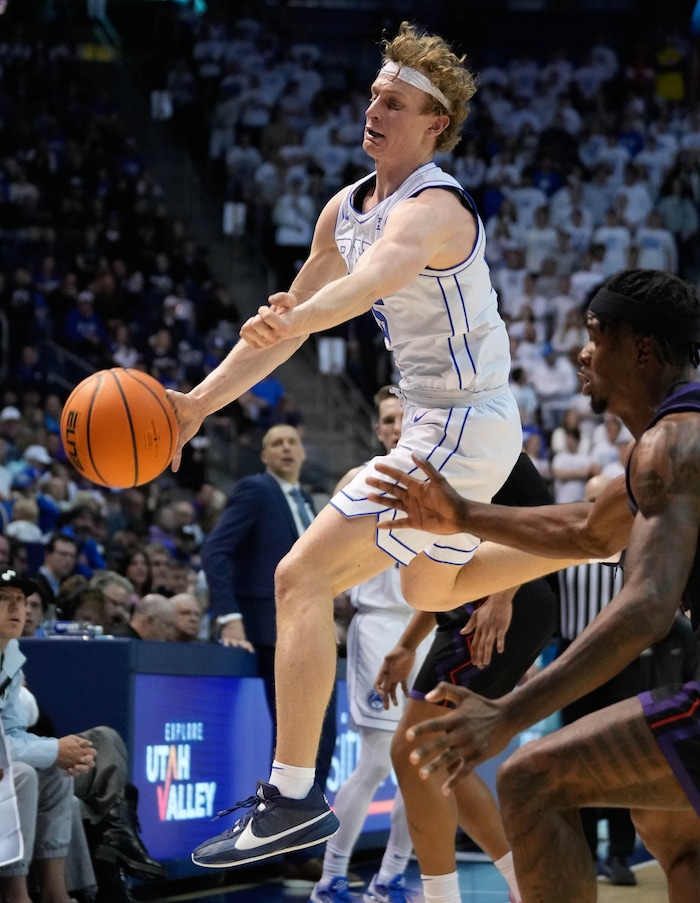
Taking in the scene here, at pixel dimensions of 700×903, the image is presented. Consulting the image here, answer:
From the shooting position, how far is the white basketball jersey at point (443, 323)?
4512 millimetres

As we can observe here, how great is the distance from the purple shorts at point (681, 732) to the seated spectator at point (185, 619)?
179 inches

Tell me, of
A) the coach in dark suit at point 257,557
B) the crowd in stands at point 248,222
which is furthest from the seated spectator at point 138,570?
the coach in dark suit at point 257,557

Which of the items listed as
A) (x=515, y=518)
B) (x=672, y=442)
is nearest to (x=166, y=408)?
(x=515, y=518)

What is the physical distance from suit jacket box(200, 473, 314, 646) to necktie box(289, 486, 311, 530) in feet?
Result: 0.30

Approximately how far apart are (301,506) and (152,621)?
1037 mm

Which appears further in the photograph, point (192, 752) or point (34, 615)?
point (34, 615)

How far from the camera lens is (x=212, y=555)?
23.8 feet

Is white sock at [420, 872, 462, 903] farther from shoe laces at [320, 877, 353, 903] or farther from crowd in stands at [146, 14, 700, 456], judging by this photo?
crowd in stands at [146, 14, 700, 456]

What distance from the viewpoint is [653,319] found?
3695mm

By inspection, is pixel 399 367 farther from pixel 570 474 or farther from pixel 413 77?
pixel 570 474

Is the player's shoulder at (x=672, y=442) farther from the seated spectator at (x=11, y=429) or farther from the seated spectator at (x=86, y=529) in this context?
the seated spectator at (x=11, y=429)

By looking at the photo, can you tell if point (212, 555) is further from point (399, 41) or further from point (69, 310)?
point (69, 310)

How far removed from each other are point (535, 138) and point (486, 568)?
51.4ft

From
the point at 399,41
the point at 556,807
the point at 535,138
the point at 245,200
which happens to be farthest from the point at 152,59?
the point at 556,807
